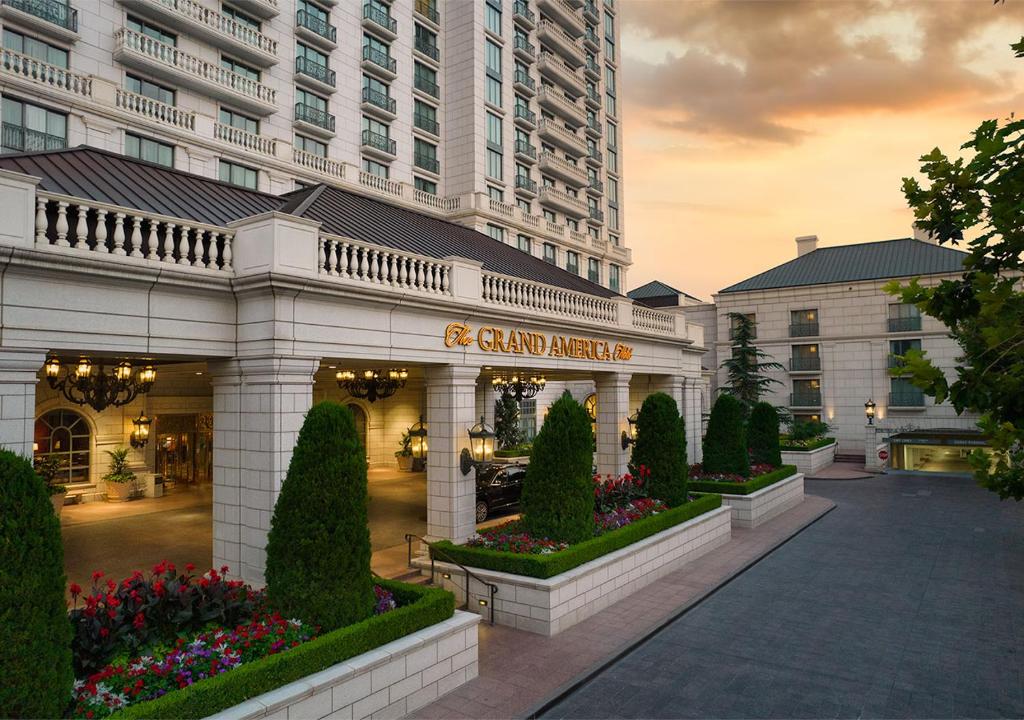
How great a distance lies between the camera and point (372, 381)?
20.7m

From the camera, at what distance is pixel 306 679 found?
27.7 ft

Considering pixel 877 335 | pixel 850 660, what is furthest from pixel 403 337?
pixel 877 335

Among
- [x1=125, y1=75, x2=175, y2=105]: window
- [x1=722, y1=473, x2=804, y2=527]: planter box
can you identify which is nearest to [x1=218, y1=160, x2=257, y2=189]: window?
[x1=125, y1=75, x2=175, y2=105]: window

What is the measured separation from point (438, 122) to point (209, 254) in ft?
118

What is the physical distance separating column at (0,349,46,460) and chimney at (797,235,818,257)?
55445mm

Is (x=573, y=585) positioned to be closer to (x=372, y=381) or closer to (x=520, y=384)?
(x=372, y=381)

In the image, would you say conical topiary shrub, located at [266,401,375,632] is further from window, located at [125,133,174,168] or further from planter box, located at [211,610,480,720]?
window, located at [125,133,174,168]

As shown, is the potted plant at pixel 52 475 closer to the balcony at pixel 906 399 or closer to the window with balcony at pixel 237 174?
the window with balcony at pixel 237 174

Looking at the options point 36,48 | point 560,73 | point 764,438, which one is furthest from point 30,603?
point 560,73

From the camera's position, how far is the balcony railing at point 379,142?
40.2m

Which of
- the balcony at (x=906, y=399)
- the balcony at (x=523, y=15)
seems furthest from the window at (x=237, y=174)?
the balcony at (x=906, y=399)

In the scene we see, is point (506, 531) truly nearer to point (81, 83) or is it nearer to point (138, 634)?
point (138, 634)

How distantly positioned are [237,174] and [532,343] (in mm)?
22258

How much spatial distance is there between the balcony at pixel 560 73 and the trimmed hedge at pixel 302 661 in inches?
1918
